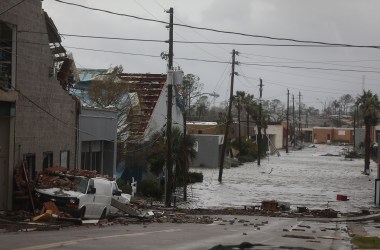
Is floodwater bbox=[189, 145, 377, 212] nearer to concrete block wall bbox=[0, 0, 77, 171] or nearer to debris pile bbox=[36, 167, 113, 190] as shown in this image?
concrete block wall bbox=[0, 0, 77, 171]

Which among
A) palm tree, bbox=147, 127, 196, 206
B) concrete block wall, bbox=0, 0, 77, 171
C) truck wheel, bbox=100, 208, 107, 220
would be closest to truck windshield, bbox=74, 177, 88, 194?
truck wheel, bbox=100, 208, 107, 220

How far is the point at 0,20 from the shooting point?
21.2 metres

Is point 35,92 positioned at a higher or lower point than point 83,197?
higher

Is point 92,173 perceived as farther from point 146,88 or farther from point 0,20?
point 146,88

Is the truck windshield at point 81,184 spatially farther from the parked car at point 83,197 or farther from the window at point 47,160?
the window at point 47,160

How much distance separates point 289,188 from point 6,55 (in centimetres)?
3574

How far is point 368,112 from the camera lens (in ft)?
248

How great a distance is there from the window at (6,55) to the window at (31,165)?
10.6 ft

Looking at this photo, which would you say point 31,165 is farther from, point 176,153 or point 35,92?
point 176,153

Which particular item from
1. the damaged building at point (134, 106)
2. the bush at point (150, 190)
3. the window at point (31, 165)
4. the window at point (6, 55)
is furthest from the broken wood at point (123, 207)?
the bush at point (150, 190)

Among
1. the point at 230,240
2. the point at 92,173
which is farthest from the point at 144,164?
the point at 230,240

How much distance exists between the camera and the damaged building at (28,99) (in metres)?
21.9

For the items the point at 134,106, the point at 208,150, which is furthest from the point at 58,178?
the point at 208,150

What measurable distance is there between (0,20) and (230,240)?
11.0 m
